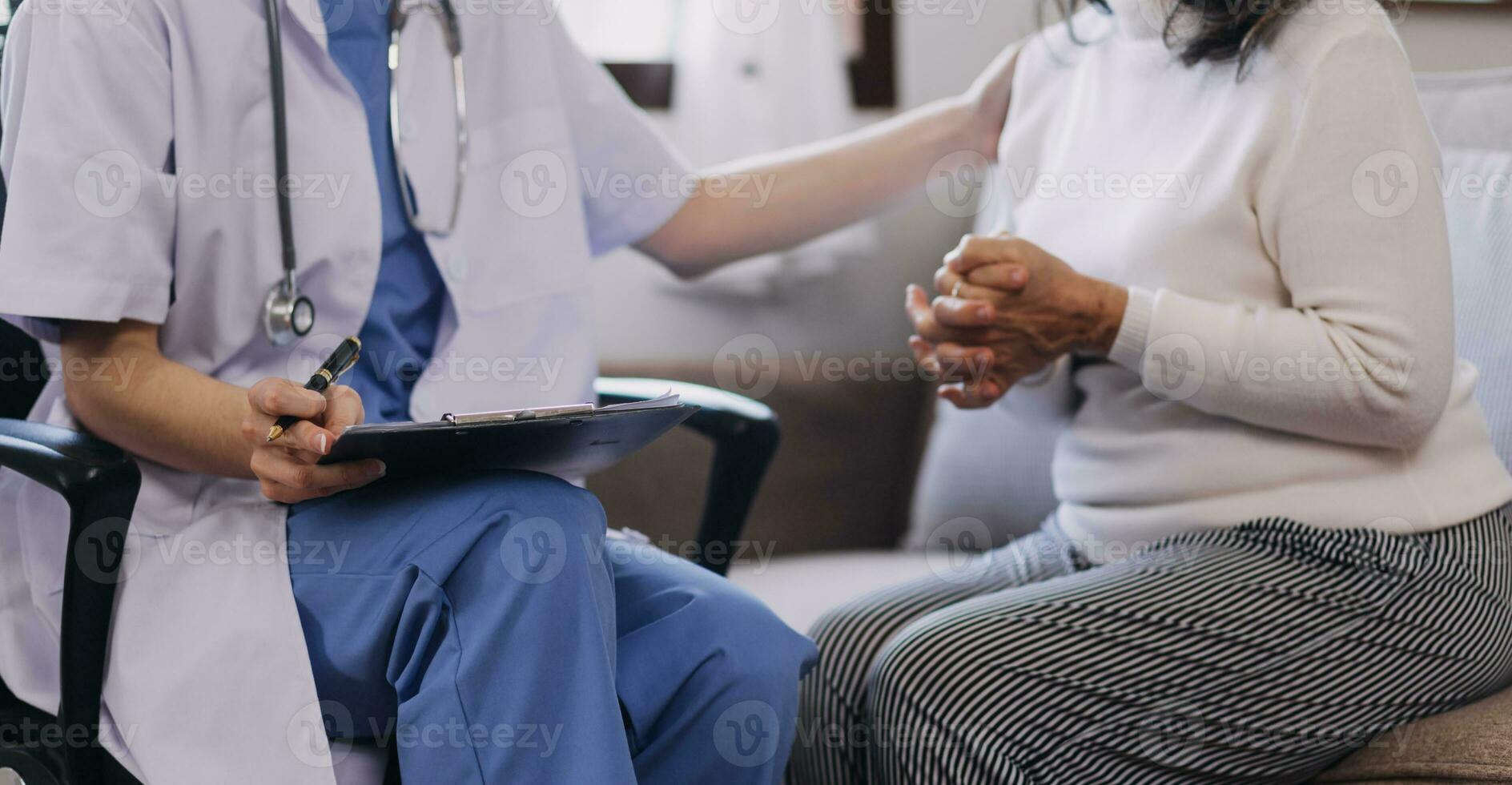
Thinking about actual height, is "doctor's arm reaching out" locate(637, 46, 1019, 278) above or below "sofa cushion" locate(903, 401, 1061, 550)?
above

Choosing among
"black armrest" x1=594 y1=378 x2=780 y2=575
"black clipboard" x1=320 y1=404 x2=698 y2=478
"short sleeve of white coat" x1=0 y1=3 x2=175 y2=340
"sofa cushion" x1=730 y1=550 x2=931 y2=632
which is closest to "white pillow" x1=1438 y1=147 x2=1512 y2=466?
"sofa cushion" x1=730 y1=550 x2=931 y2=632

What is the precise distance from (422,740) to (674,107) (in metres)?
1.42

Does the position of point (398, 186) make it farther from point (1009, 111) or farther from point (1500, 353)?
point (1500, 353)

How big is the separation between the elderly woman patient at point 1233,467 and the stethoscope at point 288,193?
48 centimetres

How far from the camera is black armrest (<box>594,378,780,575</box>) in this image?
45.1 inches

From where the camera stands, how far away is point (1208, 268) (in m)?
1.06

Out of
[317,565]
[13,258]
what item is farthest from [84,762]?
[13,258]

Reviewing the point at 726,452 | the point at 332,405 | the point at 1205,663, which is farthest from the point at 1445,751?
the point at 332,405

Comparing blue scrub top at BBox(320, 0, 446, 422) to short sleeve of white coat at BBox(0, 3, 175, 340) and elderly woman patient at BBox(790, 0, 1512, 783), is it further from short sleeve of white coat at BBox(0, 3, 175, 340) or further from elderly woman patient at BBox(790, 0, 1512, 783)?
elderly woman patient at BBox(790, 0, 1512, 783)

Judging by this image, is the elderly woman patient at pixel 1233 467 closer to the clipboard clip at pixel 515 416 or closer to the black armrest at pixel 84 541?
the clipboard clip at pixel 515 416

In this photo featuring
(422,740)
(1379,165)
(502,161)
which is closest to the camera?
(422,740)

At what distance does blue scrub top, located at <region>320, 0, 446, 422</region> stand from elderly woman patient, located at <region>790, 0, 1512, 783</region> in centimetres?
47

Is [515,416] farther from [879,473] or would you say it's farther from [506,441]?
[879,473]

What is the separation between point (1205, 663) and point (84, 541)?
0.84m
